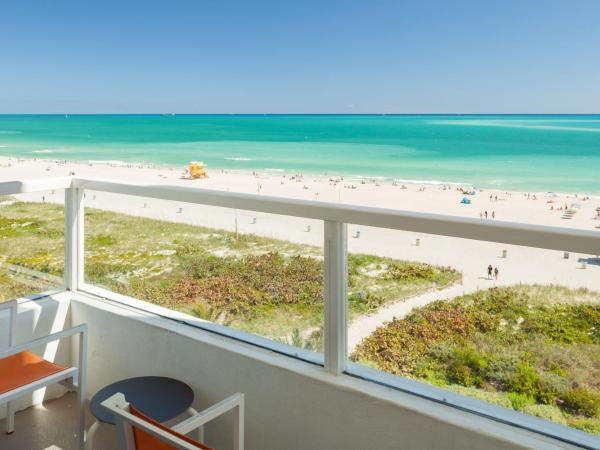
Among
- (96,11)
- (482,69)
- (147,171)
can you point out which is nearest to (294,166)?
(147,171)

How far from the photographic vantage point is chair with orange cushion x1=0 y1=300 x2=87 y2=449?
1.79m

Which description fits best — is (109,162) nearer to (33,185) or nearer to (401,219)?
(33,185)

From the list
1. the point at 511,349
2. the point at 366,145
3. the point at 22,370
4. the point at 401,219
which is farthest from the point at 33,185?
the point at 366,145

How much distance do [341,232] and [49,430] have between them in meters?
1.54

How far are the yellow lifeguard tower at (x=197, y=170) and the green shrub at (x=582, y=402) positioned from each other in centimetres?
2939

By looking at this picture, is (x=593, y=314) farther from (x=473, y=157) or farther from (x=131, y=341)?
(x=473, y=157)

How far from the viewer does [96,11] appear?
114 feet

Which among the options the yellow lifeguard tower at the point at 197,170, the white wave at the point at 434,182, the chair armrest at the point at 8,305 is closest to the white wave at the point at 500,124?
the white wave at the point at 434,182

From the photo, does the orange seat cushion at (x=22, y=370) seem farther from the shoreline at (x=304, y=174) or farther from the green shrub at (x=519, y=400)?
the shoreline at (x=304, y=174)

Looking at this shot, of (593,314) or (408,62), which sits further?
(408,62)

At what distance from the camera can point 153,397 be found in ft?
6.67

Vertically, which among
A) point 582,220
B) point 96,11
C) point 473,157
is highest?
point 96,11

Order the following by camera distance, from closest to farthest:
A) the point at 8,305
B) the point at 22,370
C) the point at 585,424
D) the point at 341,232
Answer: the point at 585,424 < the point at 341,232 < the point at 22,370 < the point at 8,305

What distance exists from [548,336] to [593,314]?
0.45 ft
